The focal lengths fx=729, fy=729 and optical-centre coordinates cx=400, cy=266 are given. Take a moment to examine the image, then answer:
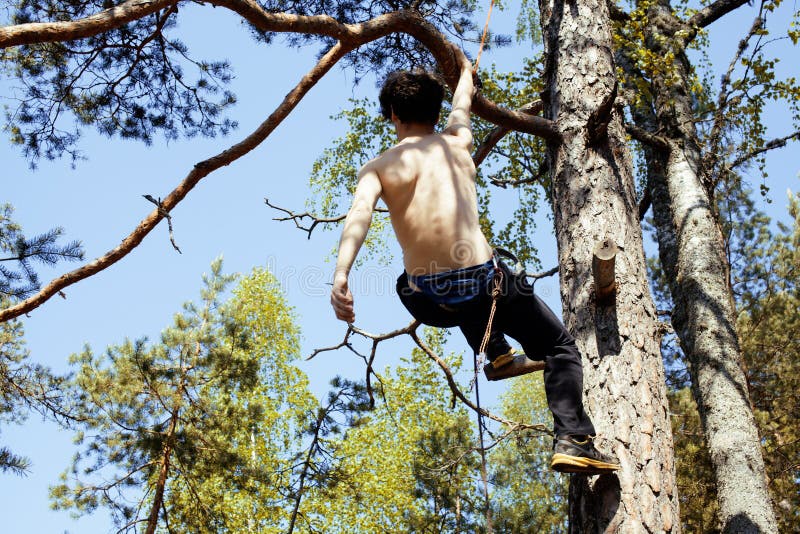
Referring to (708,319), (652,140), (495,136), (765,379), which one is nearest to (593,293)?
(495,136)

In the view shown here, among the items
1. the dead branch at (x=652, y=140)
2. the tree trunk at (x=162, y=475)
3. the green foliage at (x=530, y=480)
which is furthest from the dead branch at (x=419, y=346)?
the green foliage at (x=530, y=480)

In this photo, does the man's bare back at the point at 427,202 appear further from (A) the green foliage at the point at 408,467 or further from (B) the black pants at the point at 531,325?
(A) the green foliage at the point at 408,467

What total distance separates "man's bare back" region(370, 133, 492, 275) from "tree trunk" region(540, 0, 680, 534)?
628 millimetres

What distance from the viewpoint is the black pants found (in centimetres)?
278

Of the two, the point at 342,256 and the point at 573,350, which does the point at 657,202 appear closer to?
the point at 573,350

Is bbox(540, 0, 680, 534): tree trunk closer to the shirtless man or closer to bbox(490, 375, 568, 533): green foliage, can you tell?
the shirtless man

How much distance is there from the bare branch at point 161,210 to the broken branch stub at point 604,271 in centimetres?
190

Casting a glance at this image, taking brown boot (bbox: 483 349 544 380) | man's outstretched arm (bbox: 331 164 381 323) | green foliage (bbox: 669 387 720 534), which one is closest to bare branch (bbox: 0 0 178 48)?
man's outstretched arm (bbox: 331 164 381 323)

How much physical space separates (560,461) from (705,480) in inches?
297

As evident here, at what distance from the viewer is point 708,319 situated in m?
5.91

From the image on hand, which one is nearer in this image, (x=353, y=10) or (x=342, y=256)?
(x=342, y=256)

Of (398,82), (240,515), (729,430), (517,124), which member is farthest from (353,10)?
(240,515)

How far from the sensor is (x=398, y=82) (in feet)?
10.1

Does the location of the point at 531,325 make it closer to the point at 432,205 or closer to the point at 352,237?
the point at 432,205
